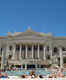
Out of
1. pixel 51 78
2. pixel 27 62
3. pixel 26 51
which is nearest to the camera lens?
pixel 51 78

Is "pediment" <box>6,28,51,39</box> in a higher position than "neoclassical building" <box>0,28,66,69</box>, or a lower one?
higher

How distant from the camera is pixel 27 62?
67062 millimetres

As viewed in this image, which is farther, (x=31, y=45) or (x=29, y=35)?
(x=29, y=35)

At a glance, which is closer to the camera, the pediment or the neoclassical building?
the neoclassical building

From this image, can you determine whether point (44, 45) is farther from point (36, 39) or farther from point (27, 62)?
point (27, 62)

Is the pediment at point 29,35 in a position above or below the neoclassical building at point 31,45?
above

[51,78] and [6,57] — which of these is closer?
[51,78]

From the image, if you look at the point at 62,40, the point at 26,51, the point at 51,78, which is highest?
the point at 62,40

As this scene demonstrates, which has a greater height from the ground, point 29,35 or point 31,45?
point 29,35

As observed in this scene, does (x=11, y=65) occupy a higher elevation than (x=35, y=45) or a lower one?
lower

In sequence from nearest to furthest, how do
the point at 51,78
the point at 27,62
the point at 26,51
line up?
the point at 51,78 → the point at 27,62 → the point at 26,51

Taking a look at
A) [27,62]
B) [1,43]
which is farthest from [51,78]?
[1,43]

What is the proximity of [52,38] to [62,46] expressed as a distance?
238 inches

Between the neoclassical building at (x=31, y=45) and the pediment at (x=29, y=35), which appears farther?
the pediment at (x=29, y=35)
